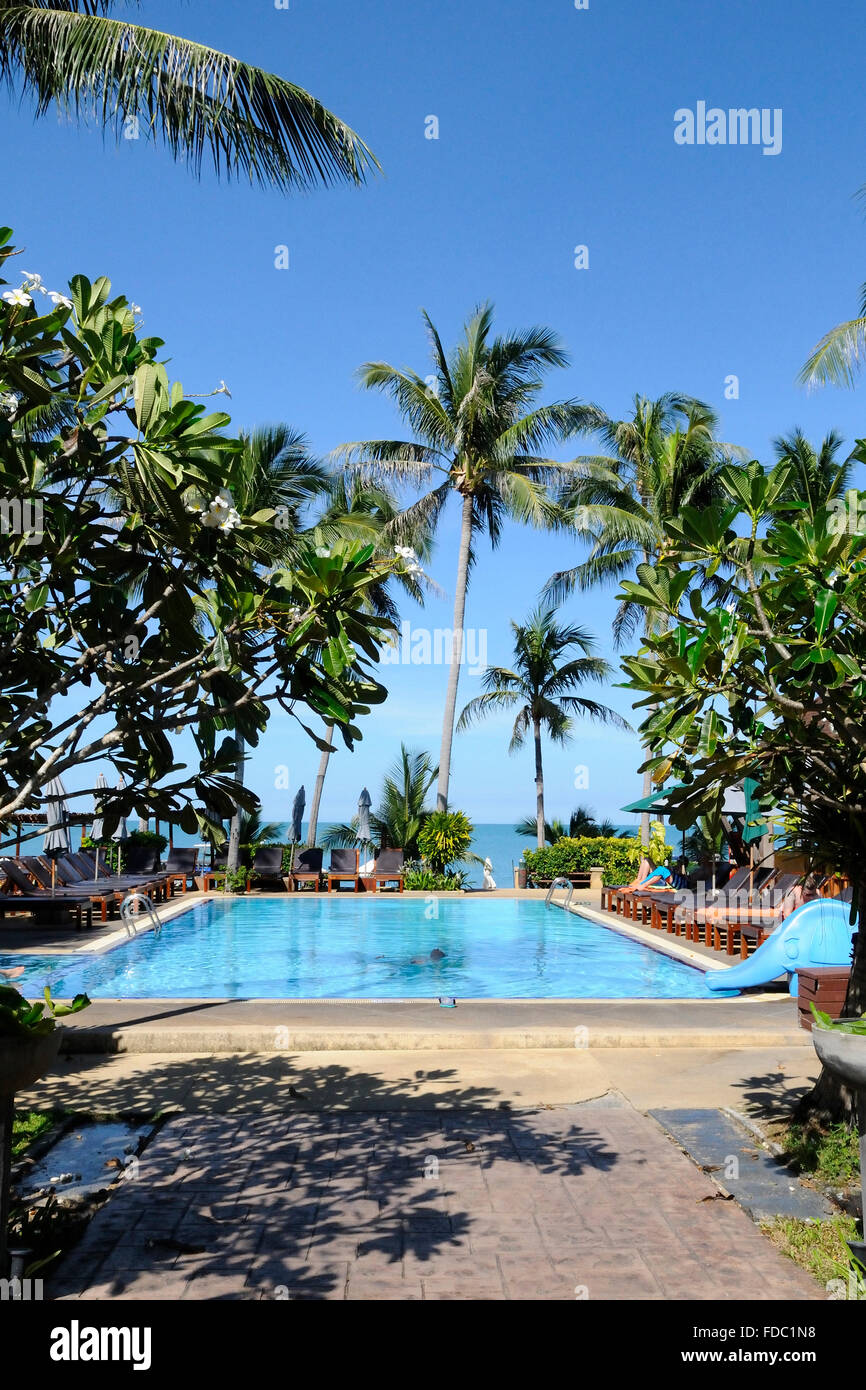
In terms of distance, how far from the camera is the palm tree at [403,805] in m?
27.8

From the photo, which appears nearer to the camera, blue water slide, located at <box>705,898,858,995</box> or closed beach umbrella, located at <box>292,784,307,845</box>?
blue water slide, located at <box>705,898,858,995</box>

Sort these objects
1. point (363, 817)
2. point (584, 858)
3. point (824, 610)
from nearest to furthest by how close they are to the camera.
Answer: point (824, 610)
point (584, 858)
point (363, 817)

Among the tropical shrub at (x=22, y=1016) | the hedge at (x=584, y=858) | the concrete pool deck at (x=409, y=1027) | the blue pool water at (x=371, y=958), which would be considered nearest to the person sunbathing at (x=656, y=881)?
the blue pool water at (x=371, y=958)

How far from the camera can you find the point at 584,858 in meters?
26.3

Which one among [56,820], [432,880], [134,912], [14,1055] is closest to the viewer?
[14,1055]

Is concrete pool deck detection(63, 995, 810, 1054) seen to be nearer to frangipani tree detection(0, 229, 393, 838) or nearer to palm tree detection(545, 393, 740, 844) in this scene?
frangipani tree detection(0, 229, 393, 838)

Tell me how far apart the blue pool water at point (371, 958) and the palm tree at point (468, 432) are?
17.4 ft

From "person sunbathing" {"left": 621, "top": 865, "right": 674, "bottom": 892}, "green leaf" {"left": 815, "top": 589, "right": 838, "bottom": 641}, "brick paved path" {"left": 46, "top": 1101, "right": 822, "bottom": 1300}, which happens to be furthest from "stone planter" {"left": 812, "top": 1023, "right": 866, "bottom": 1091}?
"person sunbathing" {"left": 621, "top": 865, "right": 674, "bottom": 892}

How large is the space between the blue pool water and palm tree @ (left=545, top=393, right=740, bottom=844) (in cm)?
689

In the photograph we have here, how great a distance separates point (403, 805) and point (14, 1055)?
24283 mm

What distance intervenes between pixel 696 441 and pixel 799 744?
73.2 feet

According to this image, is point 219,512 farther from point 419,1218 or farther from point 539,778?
point 539,778

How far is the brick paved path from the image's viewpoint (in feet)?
14.2

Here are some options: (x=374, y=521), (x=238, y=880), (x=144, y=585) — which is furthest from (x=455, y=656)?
(x=144, y=585)
